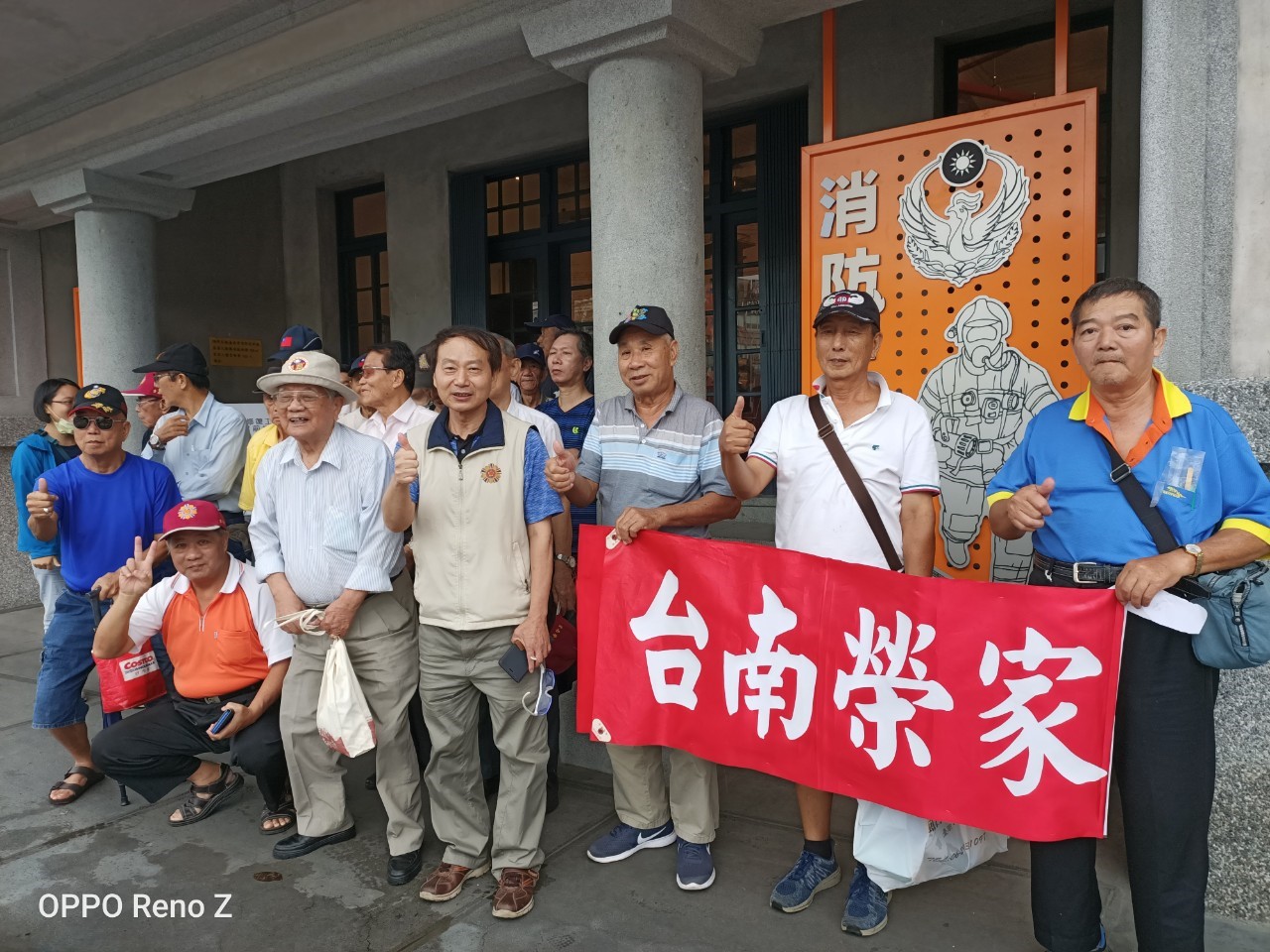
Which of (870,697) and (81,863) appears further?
(81,863)

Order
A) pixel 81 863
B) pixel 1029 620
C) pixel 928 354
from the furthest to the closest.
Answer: pixel 928 354 < pixel 81 863 < pixel 1029 620

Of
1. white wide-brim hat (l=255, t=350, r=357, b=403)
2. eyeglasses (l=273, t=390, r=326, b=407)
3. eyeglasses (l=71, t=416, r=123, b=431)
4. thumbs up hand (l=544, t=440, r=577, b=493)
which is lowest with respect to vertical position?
thumbs up hand (l=544, t=440, r=577, b=493)

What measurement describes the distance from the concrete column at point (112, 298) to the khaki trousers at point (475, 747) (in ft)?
17.4

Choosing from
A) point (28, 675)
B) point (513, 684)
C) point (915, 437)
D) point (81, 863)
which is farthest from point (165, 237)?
point (915, 437)

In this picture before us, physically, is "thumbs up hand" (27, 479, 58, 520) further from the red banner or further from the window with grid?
the window with grid

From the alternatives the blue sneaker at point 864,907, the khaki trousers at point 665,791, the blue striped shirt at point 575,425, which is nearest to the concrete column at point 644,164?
the blue striped shirt at point 575,425

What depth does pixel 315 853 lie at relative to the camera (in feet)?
11.6

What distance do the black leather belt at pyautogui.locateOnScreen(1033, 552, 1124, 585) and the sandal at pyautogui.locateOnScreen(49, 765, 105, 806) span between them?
423 cm

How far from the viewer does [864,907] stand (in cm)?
294

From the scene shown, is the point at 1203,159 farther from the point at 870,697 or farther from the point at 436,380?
the point at 436,380

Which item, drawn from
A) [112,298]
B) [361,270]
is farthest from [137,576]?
[361,270]

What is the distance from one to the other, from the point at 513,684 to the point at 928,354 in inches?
90.9

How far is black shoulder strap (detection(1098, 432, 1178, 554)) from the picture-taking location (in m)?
2.42

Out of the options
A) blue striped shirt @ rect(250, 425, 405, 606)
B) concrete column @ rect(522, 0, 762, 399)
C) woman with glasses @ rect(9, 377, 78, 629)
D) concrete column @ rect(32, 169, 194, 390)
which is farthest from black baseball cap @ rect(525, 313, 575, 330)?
concrete column @ rect(32, 169, 194, 390)
